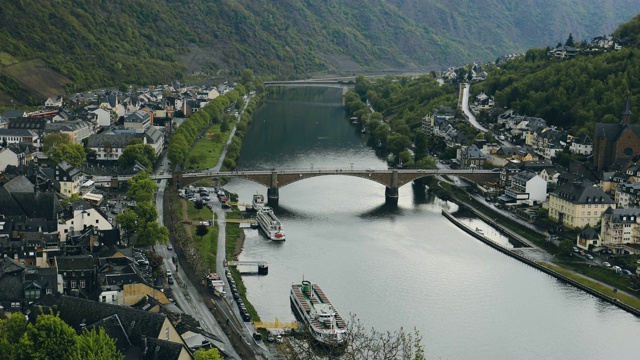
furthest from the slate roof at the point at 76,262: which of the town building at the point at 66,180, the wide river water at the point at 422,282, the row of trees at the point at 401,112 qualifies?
the row of trees at the point at 401,112

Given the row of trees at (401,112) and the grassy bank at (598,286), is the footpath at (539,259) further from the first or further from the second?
the row of trees at (401,112)

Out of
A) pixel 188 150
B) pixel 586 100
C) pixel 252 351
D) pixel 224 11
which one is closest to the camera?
pixel 252 351

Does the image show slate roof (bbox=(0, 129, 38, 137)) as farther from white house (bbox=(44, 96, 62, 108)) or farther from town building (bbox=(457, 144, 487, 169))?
town building (bbox=(457, 144, 487, 169))

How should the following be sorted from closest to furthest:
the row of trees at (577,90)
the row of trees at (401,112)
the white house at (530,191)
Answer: the white house at (530,191)
the row of trees at (577,90)
the row of trees at (401,112)

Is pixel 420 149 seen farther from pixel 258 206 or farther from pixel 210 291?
pixel 210 291

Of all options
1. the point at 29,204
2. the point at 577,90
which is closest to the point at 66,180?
the point at 29,204

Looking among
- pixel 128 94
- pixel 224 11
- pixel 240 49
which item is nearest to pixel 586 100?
pixel 128 94
